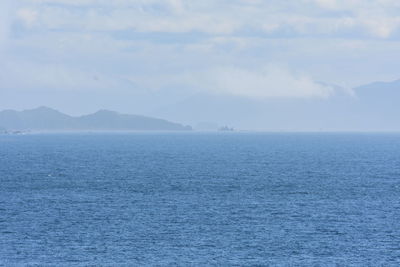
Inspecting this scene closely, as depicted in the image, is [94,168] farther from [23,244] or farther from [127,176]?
[23,244]

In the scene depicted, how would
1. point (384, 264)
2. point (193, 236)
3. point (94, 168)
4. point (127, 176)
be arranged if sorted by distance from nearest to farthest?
point (384, 264) → point (193, 236) → point (127, 176) → point (94, 168)

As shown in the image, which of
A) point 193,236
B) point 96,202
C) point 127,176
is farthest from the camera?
point 127,176

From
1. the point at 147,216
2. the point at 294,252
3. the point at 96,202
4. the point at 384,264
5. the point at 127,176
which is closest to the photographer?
the point at 384,264

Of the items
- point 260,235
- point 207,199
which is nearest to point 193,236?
point 260,235

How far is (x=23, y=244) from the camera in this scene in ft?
227

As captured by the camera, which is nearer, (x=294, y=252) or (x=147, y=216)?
(x=294, y=252)

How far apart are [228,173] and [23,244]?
7764 cm

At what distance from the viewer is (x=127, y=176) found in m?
136

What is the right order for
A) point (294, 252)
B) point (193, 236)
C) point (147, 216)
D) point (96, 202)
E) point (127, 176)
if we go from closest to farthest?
point (294, 252) < point (193, 236) < point (147, 216) < point (96, 202) < point (127, 176)

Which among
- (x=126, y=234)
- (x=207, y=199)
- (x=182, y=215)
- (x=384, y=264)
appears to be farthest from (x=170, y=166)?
(x=384, y=264)

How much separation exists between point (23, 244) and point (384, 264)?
108ft

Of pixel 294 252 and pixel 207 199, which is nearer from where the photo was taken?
pixel 294 252

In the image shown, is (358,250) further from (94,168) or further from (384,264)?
(94,168)

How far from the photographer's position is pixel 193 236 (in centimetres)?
7319
